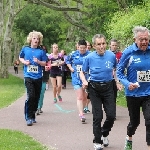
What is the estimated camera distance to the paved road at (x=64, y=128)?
330 inches

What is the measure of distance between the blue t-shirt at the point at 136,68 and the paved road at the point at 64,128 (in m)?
1.37

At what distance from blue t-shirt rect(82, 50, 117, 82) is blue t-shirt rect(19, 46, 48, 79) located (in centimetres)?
289

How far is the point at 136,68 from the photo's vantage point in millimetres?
6980

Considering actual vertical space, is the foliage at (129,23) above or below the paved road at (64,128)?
above

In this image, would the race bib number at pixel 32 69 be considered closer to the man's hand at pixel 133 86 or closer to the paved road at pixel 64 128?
the paved road at pixel 64 128

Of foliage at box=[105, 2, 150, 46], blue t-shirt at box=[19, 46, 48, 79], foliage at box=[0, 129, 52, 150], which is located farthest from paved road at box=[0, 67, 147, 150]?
foliage at box=[105, 2, 150, 46]

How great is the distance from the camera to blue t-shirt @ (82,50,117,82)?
315 inches

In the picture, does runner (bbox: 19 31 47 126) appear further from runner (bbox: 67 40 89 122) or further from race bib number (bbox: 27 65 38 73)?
runner (bbox: 67 40 89 122)

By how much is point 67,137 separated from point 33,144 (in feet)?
3.39

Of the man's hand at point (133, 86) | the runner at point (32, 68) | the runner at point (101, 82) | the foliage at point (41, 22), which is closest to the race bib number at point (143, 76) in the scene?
the man's hand at point (133, 86)

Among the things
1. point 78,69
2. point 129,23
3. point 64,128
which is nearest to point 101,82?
point 64,128

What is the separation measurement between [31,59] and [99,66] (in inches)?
124

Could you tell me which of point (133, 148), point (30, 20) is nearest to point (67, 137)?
point (133, 148)

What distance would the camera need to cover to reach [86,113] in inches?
510
